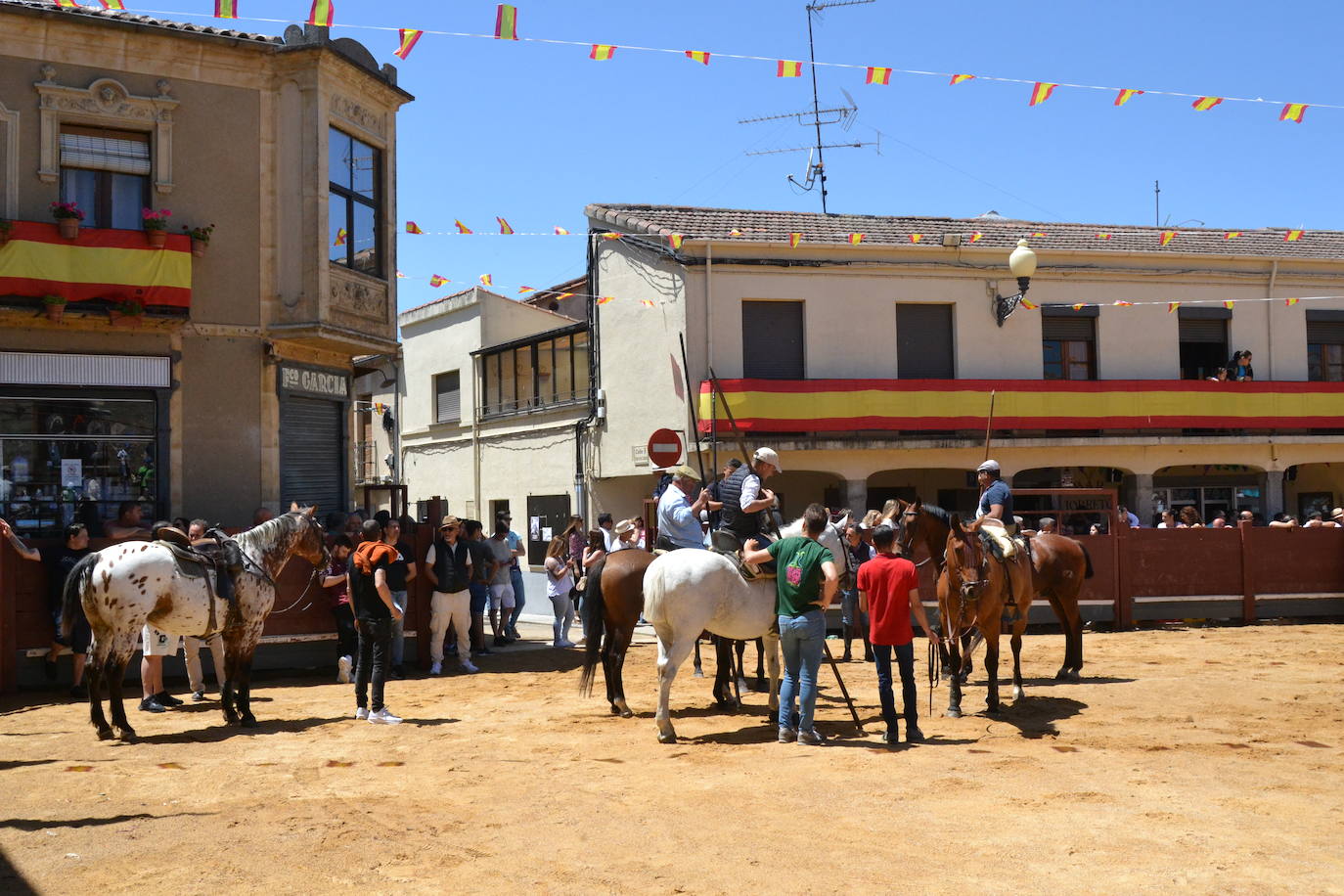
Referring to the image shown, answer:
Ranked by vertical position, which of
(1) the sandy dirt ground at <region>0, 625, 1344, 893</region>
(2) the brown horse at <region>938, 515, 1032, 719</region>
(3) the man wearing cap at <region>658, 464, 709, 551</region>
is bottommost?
(1) the sandy dirt ground at <region>0, 625, 1344, 893</region>

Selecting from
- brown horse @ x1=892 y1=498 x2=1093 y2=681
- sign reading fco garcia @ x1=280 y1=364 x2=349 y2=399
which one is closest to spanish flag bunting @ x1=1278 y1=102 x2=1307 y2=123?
brown horse @ x1=892 y1=498 x2=1093 y2=681

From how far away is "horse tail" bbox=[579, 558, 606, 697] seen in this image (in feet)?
35.3

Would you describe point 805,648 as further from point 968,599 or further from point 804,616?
point 968,599

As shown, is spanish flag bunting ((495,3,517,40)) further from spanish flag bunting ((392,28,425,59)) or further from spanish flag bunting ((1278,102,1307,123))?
spanish flag bunting ((1278,102,1307,123))

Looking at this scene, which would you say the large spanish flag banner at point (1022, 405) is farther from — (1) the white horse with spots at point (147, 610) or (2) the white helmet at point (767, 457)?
(1) the white horse with spots at point (147, 610)

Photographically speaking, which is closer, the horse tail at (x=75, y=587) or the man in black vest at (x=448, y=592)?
the horse tail at (x=75, y=587)

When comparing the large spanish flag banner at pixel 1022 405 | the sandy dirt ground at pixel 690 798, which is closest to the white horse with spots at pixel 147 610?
the sandy dirt ground at pixel 690 798

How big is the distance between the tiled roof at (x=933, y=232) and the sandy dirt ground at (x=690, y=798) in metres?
12.6

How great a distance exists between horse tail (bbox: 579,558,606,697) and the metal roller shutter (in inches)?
266

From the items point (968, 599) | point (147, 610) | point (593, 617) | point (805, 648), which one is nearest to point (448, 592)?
point (593, 617)

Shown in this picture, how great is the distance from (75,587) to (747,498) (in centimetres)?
593

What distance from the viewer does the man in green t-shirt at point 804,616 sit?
9047mm

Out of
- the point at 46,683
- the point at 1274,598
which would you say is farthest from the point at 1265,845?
the point at 1274,598

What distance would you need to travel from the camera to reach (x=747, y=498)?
33.0ft
